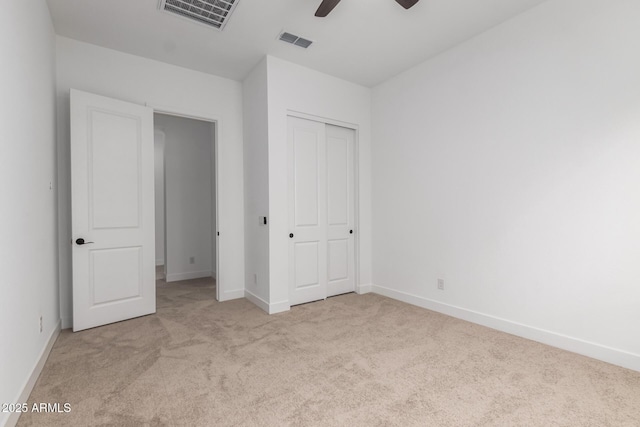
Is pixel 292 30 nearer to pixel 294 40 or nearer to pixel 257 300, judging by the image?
pixel 294 40

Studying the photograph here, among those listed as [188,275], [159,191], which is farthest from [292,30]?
[159,191]

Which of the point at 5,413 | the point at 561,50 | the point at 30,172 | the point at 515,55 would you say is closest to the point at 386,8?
the point at 515,55

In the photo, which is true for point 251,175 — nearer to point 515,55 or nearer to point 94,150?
point 94,150

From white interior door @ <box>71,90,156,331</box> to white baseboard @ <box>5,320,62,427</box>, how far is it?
38cm

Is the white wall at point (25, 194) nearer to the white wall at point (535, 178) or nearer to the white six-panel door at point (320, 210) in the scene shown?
the white six-panel door at point (320, 210)

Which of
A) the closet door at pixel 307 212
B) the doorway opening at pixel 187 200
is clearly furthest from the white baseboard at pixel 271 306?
the doorway opening at pixel 187 200

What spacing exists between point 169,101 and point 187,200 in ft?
6.74

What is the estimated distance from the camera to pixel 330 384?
2.00 meters

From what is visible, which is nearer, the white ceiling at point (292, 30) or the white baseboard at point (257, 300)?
the white ceiling at point (292, 30)

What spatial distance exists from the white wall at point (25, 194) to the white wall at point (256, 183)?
6.23ft

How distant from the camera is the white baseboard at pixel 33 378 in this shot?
5.23 ft

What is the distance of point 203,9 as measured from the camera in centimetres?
273

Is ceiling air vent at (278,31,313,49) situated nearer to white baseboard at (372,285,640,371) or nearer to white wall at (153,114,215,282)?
white wall at (153,114,215,282)

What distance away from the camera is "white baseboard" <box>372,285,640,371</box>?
224 cm
